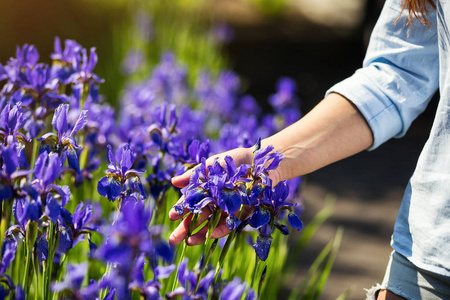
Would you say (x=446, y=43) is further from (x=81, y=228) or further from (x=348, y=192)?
(x=348, y=192)

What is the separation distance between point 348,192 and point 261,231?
326cm

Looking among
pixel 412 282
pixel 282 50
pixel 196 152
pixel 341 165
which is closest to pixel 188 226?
pixel 196 152

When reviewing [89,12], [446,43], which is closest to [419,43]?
[446,43]

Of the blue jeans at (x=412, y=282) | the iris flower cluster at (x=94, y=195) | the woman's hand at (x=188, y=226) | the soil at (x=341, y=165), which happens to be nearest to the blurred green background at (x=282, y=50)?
the soil at (x=341, y=165)

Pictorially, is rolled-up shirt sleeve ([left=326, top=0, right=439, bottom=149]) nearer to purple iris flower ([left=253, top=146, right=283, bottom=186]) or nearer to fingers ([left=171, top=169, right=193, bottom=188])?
purple iris flower ([left=253, top=146, right=283, bottom=186])

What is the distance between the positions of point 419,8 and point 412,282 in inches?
22.8

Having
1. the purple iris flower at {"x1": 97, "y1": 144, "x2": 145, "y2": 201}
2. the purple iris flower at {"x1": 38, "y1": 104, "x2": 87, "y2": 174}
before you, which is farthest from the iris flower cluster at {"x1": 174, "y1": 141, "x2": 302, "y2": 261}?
the purple iris flower at {"x1": 38, "y1": 104, "x2": 87, "y2": 174}

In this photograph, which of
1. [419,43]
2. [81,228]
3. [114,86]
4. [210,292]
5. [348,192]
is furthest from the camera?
[348,192]

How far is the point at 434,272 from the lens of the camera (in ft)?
3.68

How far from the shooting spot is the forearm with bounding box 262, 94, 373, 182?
1273 mm

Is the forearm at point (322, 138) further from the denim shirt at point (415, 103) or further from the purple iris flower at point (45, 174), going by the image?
the purple iris flower at point (45, 174)

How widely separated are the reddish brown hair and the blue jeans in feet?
1.68

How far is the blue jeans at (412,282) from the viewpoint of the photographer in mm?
1134

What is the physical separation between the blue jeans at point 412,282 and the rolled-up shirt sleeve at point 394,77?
30 cm
